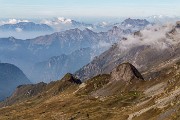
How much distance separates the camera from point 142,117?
495ft

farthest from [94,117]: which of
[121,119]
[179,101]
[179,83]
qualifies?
[179,101]

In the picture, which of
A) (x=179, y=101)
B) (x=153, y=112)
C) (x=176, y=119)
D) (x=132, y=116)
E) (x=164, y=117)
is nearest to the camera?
(x=176, y=119)

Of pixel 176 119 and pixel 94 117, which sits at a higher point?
pixel 176 119

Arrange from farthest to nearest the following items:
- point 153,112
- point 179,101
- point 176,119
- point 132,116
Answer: point 132,116 → point 153,112 → point 179,101 → point 176,119

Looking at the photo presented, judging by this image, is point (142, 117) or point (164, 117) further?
point (142, 117)

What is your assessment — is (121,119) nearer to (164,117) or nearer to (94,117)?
(94,117)

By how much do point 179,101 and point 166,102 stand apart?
672 inches

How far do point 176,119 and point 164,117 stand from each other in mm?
14661

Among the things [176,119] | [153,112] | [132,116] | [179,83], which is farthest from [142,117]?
[179,83]

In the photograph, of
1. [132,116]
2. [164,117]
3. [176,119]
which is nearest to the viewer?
[176,119]

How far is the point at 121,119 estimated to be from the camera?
16925cm

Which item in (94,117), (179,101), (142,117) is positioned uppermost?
(179,101)

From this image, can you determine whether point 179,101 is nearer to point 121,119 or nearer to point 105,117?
point 121,119

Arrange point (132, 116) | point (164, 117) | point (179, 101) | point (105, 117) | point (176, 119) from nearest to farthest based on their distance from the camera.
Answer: point (176, 119) → point (164, 117) → point (179, 101) → point (132, 116) → point (105, 117)
